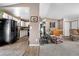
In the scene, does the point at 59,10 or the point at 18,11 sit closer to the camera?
the point at 59,10

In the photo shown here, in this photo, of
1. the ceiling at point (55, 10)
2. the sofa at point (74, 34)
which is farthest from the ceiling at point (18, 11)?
the sofa at point (74, 34)

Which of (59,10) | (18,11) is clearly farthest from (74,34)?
(18,11)

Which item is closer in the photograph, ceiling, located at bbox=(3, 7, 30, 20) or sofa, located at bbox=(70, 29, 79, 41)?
sofa, located at bbox=(70, 29, 79, 41)

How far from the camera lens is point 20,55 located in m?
3.59

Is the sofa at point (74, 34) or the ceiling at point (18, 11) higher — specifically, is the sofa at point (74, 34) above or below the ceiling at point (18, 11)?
below

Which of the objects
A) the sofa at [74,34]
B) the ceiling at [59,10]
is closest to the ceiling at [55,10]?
the ceiling at [59,10]

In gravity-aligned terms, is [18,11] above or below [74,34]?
above

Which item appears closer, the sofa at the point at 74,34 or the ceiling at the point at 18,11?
the sofa at the point at 74,34

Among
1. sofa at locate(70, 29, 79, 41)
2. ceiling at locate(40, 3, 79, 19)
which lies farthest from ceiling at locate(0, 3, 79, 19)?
sofa at locate(70, 29, 79, 41)

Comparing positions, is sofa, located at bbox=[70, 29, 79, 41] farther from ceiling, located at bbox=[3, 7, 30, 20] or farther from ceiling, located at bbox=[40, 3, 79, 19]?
ceiling, located at bbox=[3, 7, 30, 20]

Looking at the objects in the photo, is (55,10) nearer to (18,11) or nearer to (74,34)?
(74,34)

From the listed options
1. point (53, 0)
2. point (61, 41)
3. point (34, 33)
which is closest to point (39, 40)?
point (34, 33)

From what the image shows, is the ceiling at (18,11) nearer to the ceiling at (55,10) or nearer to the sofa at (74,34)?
the ceiling at (55,10)

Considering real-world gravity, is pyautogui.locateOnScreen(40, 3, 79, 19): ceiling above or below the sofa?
above
